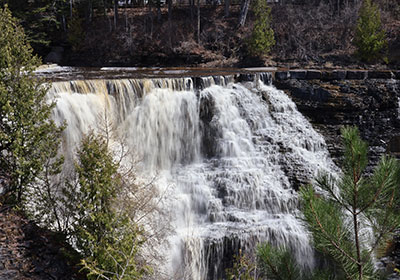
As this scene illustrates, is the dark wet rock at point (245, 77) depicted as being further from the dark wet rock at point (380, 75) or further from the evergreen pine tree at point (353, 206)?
the evergreen pine tree at point (353, 206)

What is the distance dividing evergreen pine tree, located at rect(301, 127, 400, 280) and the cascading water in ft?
18.6

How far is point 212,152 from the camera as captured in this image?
14.6 metres

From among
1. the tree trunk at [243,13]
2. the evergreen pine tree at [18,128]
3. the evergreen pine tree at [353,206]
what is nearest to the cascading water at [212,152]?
the evergreen pine tree at [18,128]

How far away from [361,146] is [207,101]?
1117cm

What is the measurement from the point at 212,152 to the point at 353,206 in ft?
32.9

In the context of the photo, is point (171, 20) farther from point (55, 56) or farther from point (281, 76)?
point (281, 76)

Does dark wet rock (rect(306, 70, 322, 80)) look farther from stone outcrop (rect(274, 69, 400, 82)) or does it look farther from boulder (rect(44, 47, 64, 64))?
boulder (rect(44, 47, 64, 64))

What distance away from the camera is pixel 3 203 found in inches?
332

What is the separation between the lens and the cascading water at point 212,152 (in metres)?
11.1

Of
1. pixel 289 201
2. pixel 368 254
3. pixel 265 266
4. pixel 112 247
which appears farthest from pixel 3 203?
pixel 289 201

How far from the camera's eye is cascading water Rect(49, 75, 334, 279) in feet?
36.6

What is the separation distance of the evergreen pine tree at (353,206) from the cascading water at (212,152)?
567 cm

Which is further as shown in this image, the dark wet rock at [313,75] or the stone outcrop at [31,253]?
the dark wet rock at [313,75]

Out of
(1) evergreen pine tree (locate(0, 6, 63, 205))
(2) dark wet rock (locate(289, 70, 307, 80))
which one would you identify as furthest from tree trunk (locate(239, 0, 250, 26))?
(1) evergreen pine tree (locate(0, 6, 63, 205))
